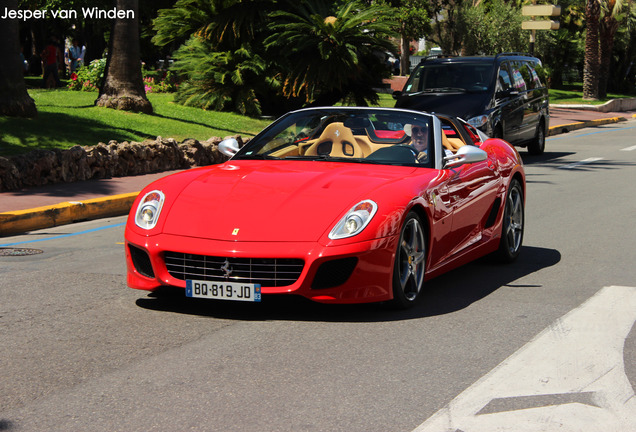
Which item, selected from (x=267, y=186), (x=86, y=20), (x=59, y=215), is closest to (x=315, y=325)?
(x=267, y=186)

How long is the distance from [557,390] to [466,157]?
8.94 feet

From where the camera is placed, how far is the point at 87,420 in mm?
4211

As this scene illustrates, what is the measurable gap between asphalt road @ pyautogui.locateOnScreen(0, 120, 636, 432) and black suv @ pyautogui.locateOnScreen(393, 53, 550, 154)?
9.13 meters

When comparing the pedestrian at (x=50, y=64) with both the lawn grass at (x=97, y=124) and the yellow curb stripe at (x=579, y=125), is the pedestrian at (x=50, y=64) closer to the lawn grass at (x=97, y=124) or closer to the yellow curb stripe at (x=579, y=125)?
the lawn grass at (x=97, y=124)

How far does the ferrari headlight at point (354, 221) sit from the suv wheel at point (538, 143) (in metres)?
14.8

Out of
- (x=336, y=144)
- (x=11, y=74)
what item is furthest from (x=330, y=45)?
(x=336, y=144)

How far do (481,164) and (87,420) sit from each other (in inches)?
181

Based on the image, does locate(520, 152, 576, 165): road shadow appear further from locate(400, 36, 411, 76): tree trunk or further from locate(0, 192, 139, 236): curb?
locate(400, 36, 411, 76): tree trunk

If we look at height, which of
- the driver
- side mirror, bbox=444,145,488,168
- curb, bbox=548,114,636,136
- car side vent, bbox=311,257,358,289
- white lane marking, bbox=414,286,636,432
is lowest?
curb, bbox=548,114,636,136

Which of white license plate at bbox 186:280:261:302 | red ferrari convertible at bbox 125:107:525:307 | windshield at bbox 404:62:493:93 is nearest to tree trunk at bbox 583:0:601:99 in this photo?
windshield at bbox 404:62:493:93

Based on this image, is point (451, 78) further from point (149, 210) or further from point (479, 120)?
point (149, 210)

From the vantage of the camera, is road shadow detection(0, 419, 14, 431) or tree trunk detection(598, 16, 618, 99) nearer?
road shadow detection(0, 419, 14, 431)

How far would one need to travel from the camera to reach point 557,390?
475 centimetres

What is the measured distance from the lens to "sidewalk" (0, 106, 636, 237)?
1070 centimetres
